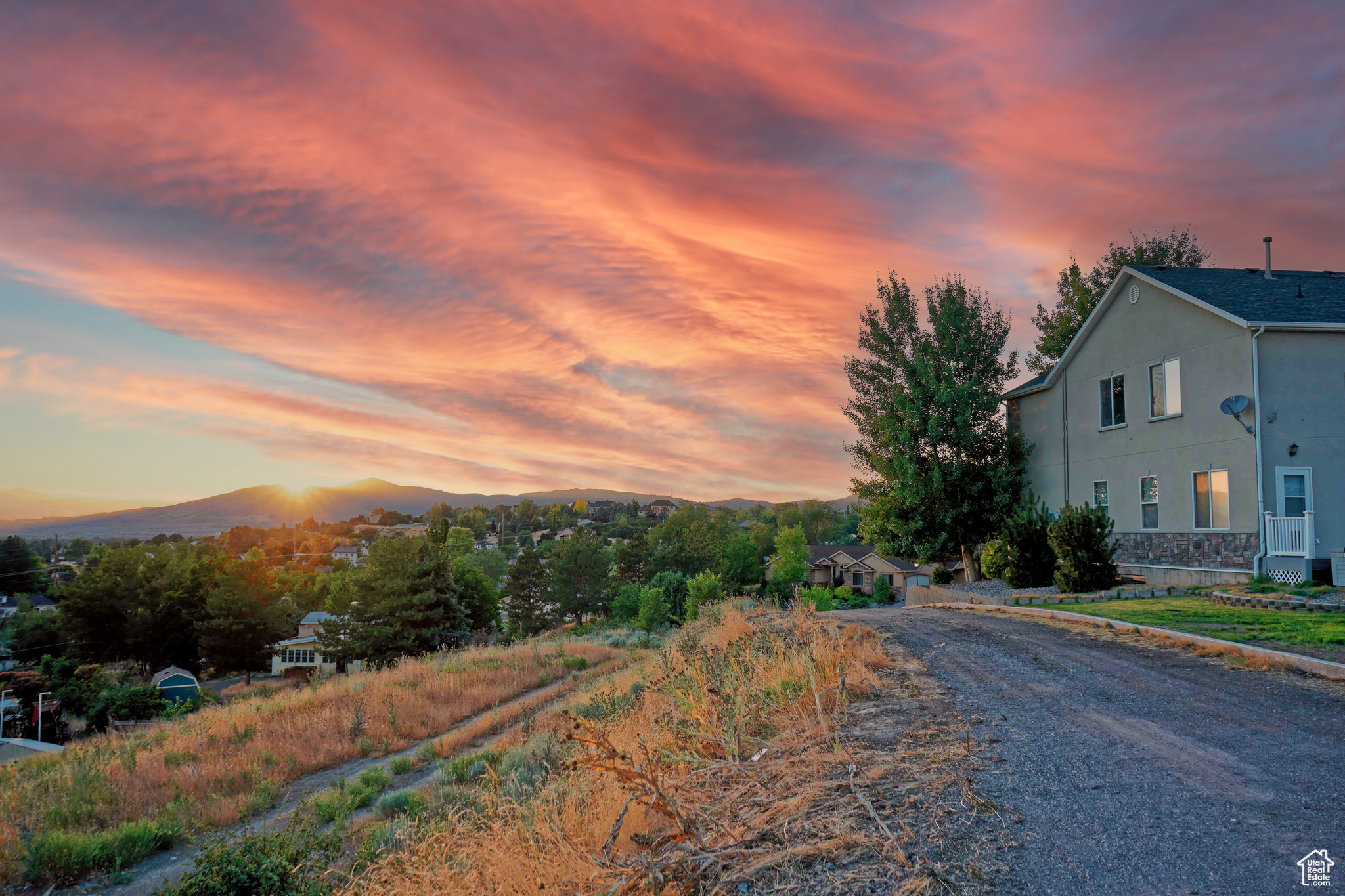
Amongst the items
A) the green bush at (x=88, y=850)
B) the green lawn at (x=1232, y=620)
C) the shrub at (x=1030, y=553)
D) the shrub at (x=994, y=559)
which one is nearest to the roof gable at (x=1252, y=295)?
the shrub at (x=1030, y=553)

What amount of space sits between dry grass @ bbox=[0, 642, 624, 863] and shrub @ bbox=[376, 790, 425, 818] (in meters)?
2.04

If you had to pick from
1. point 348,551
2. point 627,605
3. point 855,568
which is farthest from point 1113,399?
point 348,551

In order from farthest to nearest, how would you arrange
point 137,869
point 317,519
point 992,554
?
point 317,519
point 992,554
point 137,869

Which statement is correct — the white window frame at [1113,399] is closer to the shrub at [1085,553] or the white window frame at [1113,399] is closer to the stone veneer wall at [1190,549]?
the stone veneer wall at [1190,549]

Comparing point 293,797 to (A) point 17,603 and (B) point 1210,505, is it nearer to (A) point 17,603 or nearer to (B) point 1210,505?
(B) point 1210,505

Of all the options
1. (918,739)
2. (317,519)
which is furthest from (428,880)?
(317,519)

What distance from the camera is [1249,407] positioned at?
49.3ft

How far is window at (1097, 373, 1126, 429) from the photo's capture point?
19.2 metres

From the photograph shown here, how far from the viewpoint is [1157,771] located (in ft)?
13.5

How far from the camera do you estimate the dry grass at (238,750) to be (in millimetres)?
9180

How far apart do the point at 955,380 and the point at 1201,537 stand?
9.13m

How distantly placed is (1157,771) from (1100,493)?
61.2 feet

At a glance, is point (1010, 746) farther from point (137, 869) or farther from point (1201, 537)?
point (1201, 537)

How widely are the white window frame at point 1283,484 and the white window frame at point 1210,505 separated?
2.61 ft
